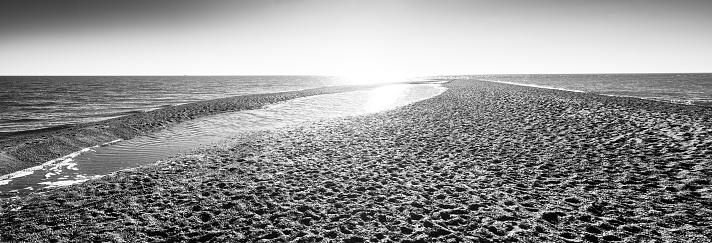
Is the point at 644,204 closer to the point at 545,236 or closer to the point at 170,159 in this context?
the point at 545,236

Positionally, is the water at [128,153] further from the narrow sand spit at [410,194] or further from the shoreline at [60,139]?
the narrow sand spit at [410,194]

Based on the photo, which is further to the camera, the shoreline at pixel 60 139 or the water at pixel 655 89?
the water at pixel 655 89

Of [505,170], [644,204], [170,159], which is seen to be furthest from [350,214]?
[170,159]

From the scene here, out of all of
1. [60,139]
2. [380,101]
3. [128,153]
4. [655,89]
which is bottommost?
[128,153]

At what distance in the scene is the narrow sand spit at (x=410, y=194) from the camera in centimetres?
735

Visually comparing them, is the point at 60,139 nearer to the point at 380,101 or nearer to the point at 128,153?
the point at 128,153

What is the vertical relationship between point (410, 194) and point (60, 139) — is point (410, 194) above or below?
below

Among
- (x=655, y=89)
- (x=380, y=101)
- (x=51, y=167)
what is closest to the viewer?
(x=51, y=167)

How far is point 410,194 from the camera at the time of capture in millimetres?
9492

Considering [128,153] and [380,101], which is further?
[380,101]

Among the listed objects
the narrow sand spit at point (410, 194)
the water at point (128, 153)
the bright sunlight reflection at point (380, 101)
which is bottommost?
the water at point (128, 153)

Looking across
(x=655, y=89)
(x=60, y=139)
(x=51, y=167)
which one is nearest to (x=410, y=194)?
(x=51, y=167)

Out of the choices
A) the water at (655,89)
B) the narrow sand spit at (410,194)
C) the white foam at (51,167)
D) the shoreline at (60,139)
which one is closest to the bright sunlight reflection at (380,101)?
the shoreline at (60,139)

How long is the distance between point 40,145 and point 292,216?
17556mm
